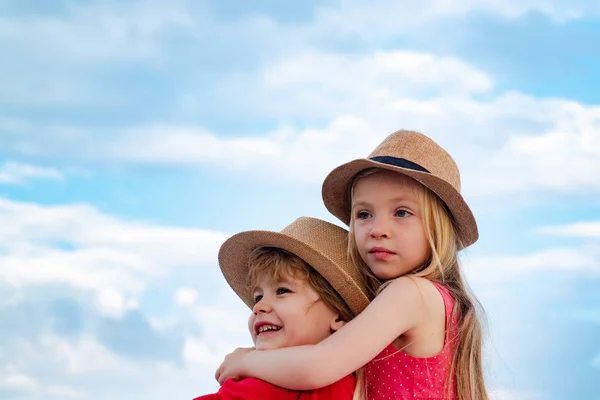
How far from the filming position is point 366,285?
15.9 feet

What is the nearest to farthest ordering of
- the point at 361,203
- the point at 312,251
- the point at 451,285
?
the point at 312,251, the point at 361,203, the point at 451,285

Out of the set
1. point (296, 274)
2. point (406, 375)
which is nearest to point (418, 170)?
point (296, 274)

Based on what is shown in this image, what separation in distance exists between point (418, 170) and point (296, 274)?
0.91 metres

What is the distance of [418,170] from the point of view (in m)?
4.79

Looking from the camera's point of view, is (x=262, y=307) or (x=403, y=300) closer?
(x=403, y=300)

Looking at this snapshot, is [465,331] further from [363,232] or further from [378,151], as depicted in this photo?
[378,151]

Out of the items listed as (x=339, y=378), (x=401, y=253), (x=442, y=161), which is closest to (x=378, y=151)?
(x=442, y=161)

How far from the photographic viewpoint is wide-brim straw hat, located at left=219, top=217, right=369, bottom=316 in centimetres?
457

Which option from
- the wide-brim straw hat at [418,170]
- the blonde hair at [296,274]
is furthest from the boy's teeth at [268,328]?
the wide-brim straw hat at [418,170]

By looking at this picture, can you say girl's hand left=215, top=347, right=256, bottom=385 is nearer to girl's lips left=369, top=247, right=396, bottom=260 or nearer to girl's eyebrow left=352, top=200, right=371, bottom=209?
girl's lips left=369, top=247, right=396, bottom=260

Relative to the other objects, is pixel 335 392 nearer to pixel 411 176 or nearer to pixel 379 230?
pixel 379 230

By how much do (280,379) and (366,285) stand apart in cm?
90

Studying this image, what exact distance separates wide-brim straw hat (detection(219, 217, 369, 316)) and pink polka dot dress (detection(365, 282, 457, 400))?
1.05 feet

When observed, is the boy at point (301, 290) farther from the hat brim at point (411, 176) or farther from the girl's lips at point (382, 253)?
the hat brim at point (411, 176)
